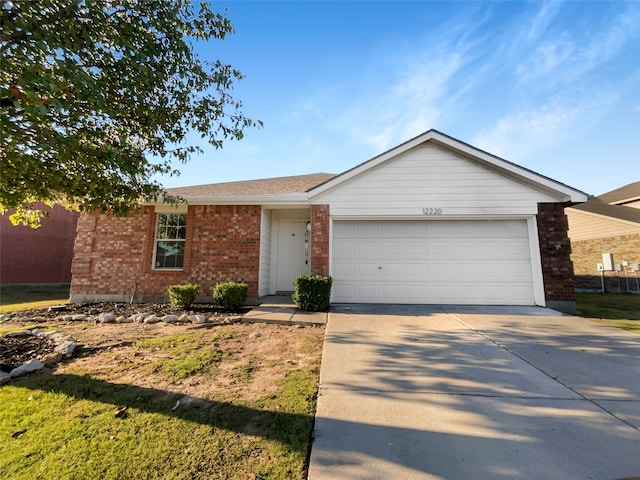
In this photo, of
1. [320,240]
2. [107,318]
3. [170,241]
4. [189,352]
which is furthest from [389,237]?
[107,318]

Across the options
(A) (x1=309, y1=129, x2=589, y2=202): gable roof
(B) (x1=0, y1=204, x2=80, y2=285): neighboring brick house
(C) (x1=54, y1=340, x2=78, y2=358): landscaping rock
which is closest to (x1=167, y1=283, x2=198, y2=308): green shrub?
(C) (x1=54, y1=340, x2=78, y2=358): landscaping rock

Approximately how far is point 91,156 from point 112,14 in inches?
86.2

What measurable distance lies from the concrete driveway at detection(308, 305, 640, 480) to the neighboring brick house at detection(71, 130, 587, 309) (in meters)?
2.89

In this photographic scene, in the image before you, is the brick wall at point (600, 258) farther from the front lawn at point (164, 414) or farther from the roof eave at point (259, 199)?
the front lawn at point (164, 414)

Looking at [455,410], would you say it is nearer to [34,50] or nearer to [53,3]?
[34,50]

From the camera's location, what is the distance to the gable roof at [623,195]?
61.1 feet

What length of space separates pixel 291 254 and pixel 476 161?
6532 millimetres

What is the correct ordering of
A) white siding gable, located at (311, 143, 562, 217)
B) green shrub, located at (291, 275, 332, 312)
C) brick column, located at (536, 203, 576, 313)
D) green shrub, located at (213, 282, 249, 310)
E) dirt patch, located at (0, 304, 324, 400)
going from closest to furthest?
dirt patch, located at (0, 304, 324, 400) < green shrub, located at (291, 275, 332, 312) < green shrub, located at (213, 282, 249, 310) < brick column, located at (536, 203, 576, 313) < white siding gable, located at (311, 143, 562, 217)

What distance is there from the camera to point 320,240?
27.4ft

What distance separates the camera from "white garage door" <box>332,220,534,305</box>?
8.06m

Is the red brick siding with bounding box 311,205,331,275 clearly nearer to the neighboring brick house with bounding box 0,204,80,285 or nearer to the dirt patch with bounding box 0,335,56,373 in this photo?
the dirt patch with bounding box 0,335,56,373

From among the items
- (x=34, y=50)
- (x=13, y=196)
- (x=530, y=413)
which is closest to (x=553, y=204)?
(x=530, y=413)

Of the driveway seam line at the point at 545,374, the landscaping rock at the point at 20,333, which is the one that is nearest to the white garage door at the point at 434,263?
the driveway seam line at the point at 545,374

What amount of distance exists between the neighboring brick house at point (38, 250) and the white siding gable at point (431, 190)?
17.4m
